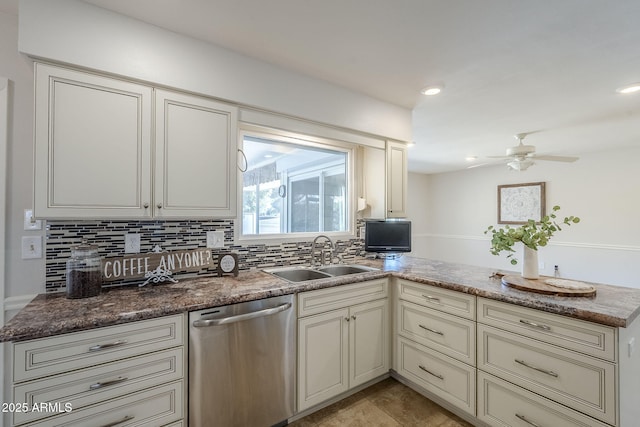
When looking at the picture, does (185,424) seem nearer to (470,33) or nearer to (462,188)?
(470,33)

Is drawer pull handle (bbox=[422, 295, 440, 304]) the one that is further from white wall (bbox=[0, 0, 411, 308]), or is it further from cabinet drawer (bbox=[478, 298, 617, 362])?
white wall (bbox=[0, 0, 411, 308])

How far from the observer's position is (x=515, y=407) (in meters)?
1.59

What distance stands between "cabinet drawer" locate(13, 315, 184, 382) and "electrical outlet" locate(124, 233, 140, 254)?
664 millimetres

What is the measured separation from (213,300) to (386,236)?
75.6 inches

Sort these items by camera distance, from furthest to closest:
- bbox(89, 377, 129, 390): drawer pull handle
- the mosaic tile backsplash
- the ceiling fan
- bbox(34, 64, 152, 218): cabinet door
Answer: the ceiling fan → the mosaic tile backsplash → bbox(34, 64, 152, 218): cabinet door → bbox(89, 377, 129, 390): drawer pull handle

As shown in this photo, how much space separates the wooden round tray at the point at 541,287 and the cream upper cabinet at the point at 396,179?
119 centimetres

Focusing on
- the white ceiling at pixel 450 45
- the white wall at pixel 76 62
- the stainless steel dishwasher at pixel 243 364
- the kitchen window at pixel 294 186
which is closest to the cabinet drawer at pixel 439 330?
the stainless steel dishwasher at pixel 243 364

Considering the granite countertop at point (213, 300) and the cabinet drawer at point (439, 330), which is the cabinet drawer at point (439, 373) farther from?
the granite countertop at point (213, 300)

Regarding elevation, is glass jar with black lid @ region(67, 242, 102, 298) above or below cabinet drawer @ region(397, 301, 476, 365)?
above

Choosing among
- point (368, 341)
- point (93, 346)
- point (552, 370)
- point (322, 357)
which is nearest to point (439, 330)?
point (368, 341)

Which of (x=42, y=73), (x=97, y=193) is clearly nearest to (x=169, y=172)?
(x=97, y=193)

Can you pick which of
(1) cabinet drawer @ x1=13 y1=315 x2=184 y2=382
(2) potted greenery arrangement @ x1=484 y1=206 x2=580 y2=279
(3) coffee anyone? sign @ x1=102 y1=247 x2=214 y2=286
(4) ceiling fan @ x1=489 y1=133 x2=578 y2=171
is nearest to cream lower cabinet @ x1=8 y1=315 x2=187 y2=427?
(1) cabinet drawer @ x1=13 y1=315 x2=184 y2=382

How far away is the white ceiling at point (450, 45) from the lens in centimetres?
149

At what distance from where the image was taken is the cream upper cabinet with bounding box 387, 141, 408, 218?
9.33ft
